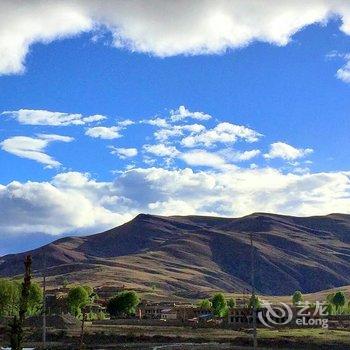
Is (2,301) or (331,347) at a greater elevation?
(2,301)

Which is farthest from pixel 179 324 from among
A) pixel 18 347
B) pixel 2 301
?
pixel 18 347

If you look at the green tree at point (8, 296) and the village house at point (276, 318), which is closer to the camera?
the village house at point (276, 318)

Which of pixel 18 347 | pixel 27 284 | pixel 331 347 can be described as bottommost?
pixel 331 347

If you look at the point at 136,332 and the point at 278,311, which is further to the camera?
the point at 278,311

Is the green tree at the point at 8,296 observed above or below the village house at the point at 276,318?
above

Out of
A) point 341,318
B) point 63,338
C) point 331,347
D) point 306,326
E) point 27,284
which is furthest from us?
point 341,318

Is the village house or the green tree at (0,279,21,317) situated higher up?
the green tree at (0,279,21,317)

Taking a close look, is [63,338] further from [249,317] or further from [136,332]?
[249,317]

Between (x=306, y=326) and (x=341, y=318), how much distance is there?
125ft

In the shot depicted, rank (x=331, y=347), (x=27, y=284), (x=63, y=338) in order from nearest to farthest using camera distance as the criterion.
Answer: (x=27, y=284) < (x=331, y=347) < (x=63, y=338)

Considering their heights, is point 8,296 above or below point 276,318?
above

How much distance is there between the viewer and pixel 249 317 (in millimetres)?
172500

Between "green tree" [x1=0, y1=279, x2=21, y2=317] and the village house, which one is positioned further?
"green tree" [x1=0, y1=279, x2=21, y2=317]

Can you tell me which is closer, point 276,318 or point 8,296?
point 276,318
